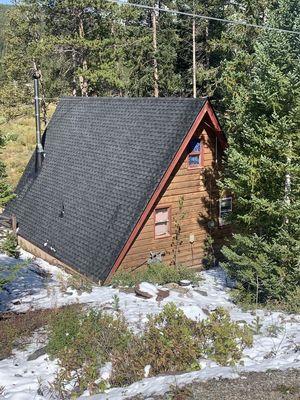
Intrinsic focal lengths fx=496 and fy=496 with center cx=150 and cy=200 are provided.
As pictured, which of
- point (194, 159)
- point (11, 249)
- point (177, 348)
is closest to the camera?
point (177, 348)

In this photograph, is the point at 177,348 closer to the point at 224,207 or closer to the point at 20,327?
the point at 20,327

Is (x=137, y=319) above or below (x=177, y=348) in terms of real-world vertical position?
below

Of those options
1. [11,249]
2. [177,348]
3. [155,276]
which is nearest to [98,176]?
[11,249]

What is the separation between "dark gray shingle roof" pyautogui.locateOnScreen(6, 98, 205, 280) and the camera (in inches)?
640

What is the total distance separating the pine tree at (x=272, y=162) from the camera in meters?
12.6

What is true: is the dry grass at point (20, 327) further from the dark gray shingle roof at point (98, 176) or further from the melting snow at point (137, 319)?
the dark gray shingle roof at point (98, 176)

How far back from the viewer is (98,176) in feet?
60.3

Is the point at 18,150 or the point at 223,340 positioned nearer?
the point at 223,340

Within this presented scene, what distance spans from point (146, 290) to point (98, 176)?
6.41m

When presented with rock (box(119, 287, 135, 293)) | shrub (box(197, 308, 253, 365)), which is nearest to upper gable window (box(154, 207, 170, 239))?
rock (box(119, 287, 135, 293))

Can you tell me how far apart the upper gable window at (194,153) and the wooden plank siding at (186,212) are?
154 mm

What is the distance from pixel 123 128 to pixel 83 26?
21849 mm

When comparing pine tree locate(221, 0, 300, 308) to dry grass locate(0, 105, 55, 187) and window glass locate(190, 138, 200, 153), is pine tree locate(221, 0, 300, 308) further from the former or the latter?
dry grass locate(0, 105, 55, 187)

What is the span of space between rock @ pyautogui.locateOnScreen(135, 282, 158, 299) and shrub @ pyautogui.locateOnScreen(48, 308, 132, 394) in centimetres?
269
